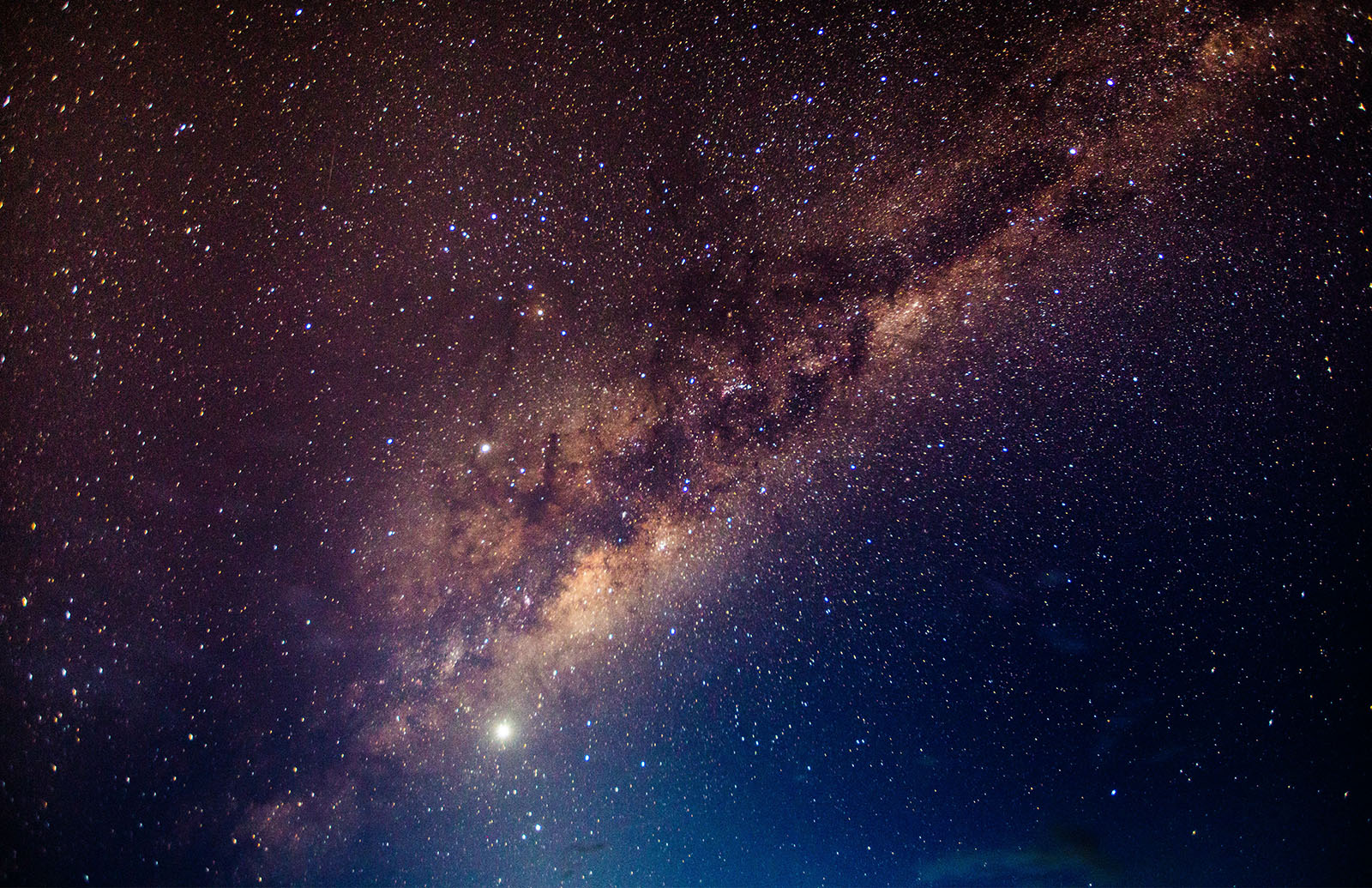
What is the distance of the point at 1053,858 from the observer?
250 inches

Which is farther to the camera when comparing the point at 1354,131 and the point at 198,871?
the point at 198,871

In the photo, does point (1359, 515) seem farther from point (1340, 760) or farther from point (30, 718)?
point (30, 718)

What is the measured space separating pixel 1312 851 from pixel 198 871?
10646mm

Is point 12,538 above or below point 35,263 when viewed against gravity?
below

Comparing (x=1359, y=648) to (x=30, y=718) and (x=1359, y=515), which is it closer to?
(x=1359, y=515)

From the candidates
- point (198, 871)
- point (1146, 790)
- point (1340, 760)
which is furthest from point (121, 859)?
point (1340, 760)

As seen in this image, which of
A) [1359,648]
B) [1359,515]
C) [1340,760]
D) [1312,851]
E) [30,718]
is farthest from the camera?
[1312,851]

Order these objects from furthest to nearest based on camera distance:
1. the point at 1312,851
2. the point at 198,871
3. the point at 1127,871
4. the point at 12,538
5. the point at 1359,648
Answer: the point at 1127,871, the point at 1312,851, the point at 1359,648, the point at 198,871, the point at 12,538

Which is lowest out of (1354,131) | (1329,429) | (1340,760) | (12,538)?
(1340,760)

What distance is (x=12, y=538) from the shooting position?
2012mm

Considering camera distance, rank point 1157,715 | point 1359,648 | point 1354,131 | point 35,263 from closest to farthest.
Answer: point 35,263
point 1354,131
point 1359,648
point 1157,715

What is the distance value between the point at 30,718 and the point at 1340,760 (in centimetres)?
984

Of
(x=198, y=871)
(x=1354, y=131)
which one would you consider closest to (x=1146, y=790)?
(x=1354, y=131)

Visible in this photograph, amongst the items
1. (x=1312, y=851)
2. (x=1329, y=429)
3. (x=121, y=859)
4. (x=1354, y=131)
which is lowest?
(x=1312, y=851)
